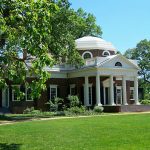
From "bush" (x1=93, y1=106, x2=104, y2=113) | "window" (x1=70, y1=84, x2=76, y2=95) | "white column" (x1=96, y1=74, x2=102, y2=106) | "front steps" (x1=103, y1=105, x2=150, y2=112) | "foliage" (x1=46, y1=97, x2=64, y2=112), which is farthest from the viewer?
"window" (x1=70, y1=84, x2=76, y2=95)

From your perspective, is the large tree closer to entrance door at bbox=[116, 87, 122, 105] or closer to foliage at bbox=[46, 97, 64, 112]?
foliage at bbox=[46, 97, 64, 112]

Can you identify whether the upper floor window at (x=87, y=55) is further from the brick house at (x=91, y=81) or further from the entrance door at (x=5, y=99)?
the entrance door at (x=5, y=99)

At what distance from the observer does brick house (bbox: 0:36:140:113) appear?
44.8 metres

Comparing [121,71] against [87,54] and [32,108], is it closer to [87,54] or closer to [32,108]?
[87,54]

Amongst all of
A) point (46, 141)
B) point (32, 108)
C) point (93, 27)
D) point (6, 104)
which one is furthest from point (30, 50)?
point (93, 27)

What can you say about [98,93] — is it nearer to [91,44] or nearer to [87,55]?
[87,55]

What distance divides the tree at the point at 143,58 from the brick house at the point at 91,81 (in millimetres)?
30924

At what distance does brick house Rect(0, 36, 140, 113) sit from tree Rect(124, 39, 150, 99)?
30.9 m

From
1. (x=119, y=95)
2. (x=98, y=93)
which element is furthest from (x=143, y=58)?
(x=98, y=93)

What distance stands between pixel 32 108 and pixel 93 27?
86.4 ft

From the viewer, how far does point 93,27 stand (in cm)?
6544

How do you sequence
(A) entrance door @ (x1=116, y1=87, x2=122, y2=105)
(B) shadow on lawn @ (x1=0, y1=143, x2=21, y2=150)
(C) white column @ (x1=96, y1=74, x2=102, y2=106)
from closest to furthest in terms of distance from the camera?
(B) shadow on lawn @ (x1=0, y1=143, x2=21, y2=150)
(C) white column @ (x1=96, y1=74, x2=102, y2=106)
(A) entrance door @ (x1=116, y1=87, x2=122, y2=105)

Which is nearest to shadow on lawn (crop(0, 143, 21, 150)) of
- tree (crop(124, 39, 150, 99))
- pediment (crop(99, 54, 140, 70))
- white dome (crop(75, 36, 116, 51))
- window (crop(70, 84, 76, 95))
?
pediment (crop(99, 54, 140, 70))

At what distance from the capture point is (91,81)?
47625mm
